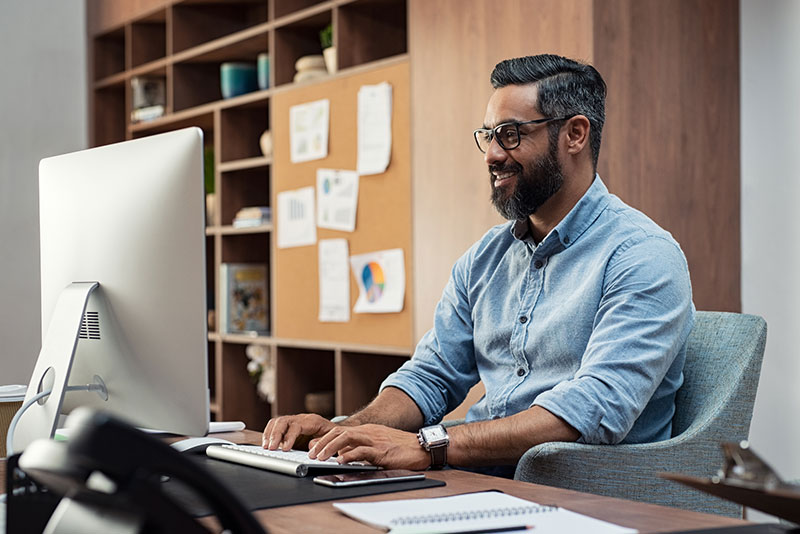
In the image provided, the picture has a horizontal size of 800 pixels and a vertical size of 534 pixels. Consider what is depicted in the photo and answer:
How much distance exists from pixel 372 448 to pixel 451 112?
181 cm

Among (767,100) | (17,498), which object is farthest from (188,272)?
(767,100)

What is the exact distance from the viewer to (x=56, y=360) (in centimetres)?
144

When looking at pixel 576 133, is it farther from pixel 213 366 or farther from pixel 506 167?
pixel 213 366

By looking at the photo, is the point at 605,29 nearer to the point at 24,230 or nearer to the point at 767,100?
the point at 767,100

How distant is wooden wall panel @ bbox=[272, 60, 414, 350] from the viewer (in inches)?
130

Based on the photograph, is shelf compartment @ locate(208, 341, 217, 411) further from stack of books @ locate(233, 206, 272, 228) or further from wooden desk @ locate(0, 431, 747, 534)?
wooden desk @ locate(0, 431, 747, 534)

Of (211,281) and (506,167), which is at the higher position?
(506,167)

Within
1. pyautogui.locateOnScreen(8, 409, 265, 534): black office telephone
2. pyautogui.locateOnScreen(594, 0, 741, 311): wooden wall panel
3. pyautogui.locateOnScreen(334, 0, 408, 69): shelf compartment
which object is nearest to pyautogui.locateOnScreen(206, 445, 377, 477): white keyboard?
pyautogui.locateOnScreen(8, 409, 265, 534): black office telephone

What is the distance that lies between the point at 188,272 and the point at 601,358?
752 millimetres

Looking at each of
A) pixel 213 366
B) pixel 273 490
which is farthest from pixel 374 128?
pixel 273 490

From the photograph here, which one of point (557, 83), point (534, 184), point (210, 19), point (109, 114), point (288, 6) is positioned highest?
point (210, 19)

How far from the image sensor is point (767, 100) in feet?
9.57

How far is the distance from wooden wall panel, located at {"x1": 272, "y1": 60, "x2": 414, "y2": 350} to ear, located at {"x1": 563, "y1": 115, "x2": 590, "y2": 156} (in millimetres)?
1315

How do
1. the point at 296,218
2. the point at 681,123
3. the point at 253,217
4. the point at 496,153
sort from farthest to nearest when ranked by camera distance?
the point at 253,217, the point at 296,218, the point at 681,123, the point at 496,153
